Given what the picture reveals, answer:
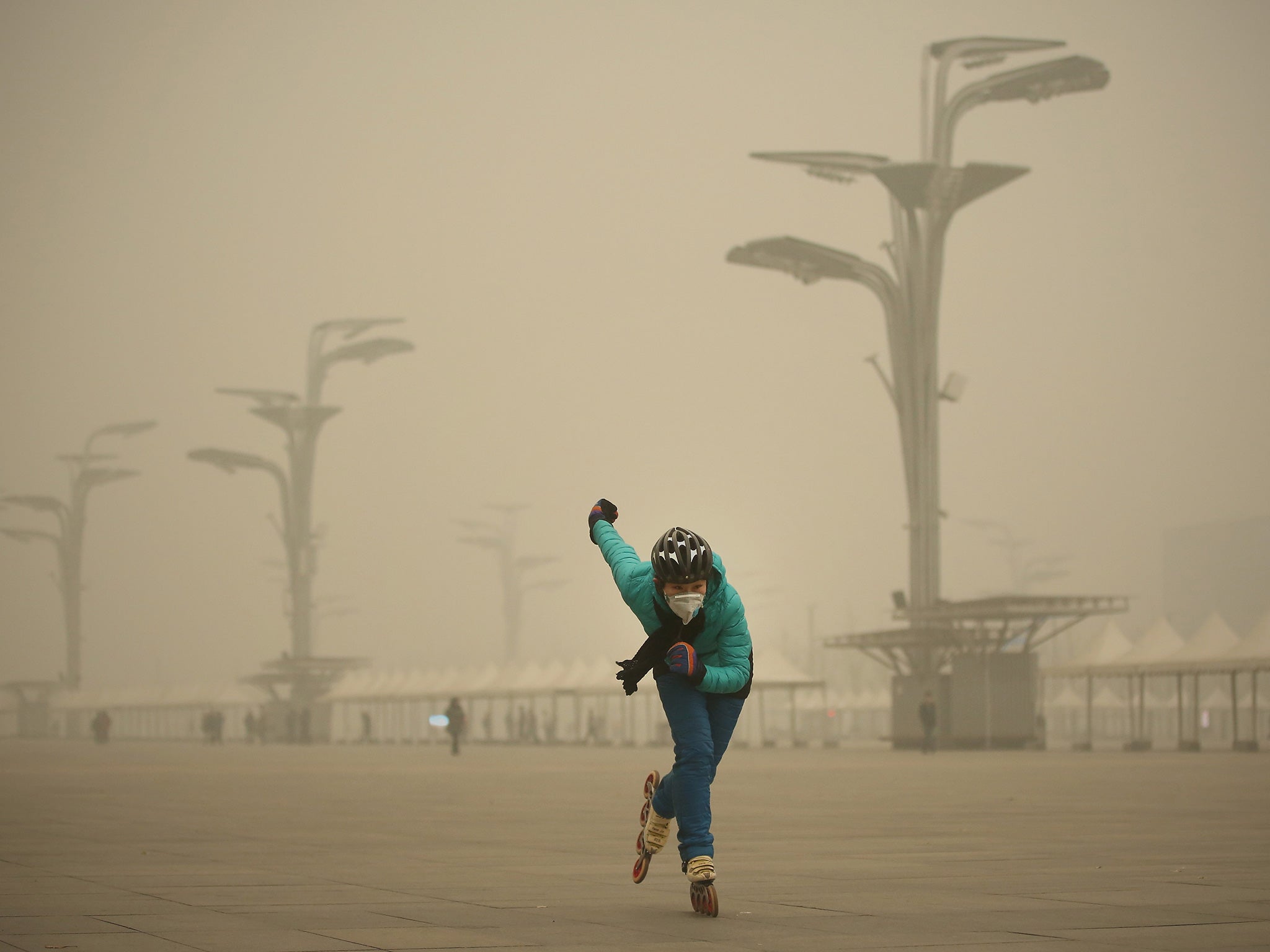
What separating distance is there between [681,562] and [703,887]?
1.31 m

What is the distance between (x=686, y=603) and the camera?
7992mm

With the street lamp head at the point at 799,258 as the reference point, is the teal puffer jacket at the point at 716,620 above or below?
below

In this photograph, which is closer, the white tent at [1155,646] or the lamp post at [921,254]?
the white tent at [1155,646]

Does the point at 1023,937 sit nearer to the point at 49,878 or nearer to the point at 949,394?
the point at 49,878

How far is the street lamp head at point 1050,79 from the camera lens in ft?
150

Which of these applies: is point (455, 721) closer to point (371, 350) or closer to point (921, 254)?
point (921, 254)

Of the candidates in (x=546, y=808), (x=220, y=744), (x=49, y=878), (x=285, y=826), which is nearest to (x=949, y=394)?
(x=220, y=744)

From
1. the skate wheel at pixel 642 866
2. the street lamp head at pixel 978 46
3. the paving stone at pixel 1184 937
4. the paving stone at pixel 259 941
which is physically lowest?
the paving stone at pixel 1184 937

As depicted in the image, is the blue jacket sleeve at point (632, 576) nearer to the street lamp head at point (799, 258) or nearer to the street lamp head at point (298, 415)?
the street lamp head at point (799, 258)

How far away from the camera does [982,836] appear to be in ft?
42.3

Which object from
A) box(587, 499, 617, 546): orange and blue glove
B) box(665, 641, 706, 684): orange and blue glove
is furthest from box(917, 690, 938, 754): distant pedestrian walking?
box(665, 641, 706, 684): orange and blue glove

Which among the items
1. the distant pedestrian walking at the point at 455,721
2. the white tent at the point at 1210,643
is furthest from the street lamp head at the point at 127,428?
the white tent at the point at 1210,643

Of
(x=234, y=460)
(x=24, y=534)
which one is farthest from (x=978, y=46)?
(x=24, y=534)

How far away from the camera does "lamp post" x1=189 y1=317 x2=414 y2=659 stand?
6906 cm
